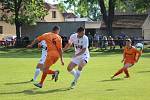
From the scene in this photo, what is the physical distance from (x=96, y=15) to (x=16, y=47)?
98.6 metres

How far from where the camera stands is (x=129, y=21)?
8675 cm

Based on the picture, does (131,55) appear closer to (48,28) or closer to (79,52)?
(79,52)

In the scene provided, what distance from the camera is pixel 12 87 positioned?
16188mm

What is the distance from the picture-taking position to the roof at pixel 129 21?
84312 millimetres

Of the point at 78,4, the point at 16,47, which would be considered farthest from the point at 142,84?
the point at 78,4

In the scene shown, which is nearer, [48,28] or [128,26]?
[48,28]

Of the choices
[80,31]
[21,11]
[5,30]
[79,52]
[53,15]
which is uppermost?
[53,15]

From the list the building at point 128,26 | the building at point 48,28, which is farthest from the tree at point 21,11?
the building at point 128,26

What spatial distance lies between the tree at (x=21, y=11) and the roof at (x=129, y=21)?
1698cm

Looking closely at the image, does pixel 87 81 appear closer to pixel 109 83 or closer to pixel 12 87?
pixel 109 83

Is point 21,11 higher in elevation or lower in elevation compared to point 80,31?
higher

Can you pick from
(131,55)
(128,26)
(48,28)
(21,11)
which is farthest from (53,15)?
(131,55)

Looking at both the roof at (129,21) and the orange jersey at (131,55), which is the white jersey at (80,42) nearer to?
the orange jersey at (131,55)

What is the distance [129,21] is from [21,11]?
84.2ft
